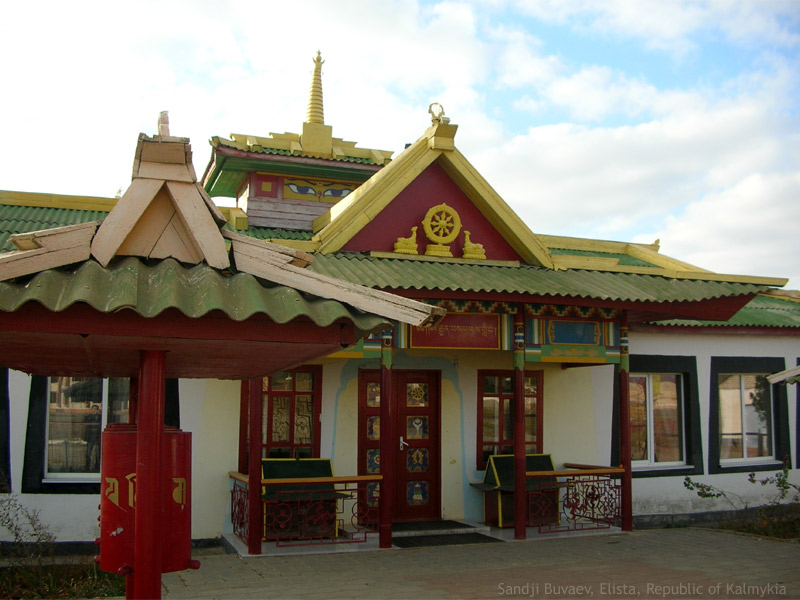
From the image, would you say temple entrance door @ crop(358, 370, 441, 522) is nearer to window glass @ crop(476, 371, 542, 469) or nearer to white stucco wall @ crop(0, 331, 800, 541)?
white stucco wall @ crop(0, 331, 800, 541)

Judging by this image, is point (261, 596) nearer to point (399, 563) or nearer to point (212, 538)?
point (399, 563)

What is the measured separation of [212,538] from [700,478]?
7.87 m

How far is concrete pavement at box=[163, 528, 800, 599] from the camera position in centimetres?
746

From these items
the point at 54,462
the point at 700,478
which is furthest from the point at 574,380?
the point at 54,462

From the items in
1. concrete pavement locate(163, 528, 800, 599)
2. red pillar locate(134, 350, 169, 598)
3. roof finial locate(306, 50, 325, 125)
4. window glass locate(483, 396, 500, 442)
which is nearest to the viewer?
red pillar locate(134, 350, 169, 598)

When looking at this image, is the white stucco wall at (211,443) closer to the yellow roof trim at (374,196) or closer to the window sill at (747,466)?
the yellow roof trim at (374,196)

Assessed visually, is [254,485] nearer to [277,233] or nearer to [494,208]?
[277,233]

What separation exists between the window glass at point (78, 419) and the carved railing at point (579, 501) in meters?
5.62

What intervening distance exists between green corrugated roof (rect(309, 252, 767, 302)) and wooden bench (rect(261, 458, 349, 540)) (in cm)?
252

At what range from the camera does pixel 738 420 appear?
1347cm

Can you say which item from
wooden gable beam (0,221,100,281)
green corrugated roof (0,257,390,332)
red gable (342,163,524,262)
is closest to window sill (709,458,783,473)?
red gable (342,163,524,262)

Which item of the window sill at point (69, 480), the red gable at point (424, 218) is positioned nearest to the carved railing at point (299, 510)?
the window sill at point (69, 480)

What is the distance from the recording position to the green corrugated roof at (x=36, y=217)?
400 inches

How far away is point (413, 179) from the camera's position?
10727 mm
